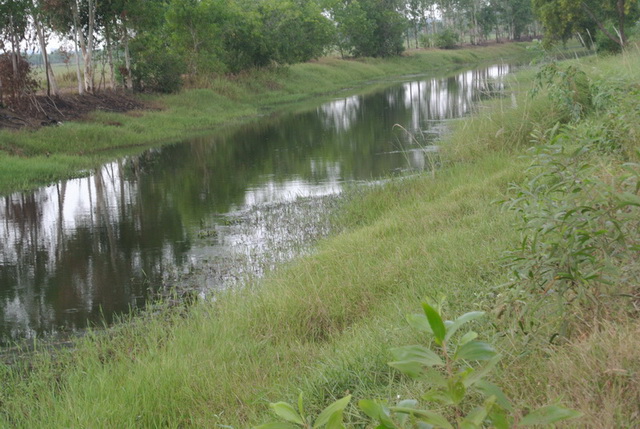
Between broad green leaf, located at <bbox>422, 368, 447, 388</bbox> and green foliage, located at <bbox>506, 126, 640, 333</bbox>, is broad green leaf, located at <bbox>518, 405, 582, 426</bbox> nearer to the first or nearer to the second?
broad green leaf, located at <bbox>422, 368, 447, 388</bbox>

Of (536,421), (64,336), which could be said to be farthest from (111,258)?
(536,421)

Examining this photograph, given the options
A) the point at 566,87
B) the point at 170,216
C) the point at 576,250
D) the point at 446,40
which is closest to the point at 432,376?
the point at 576,250

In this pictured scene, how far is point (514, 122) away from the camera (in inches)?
472

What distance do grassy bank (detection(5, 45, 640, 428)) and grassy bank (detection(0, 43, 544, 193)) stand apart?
9.85 metres

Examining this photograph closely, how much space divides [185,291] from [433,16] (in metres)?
90.0

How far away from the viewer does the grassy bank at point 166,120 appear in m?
15.8

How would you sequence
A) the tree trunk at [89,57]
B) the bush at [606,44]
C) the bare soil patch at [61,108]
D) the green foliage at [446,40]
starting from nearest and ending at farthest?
the bare soil patch at [61,108], the tree trunk at [89,57], the bush at [606,44], the green foliage at [446,40]

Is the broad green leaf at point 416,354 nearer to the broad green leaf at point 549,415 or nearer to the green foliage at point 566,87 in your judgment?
the broad green leaf at point 549,415

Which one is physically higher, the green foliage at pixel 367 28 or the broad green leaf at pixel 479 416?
the green foliage at pixel 367 28

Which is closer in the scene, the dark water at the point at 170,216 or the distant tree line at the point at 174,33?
the dark water at the point at 170,216

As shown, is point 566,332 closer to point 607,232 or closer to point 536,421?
point 607,232

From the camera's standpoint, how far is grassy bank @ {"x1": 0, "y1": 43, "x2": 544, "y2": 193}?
51.9ft

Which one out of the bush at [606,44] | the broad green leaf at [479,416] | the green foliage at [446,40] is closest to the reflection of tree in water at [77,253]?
the broad green leaf at [479,416]

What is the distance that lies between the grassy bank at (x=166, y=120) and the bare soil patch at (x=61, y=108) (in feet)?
1.81
